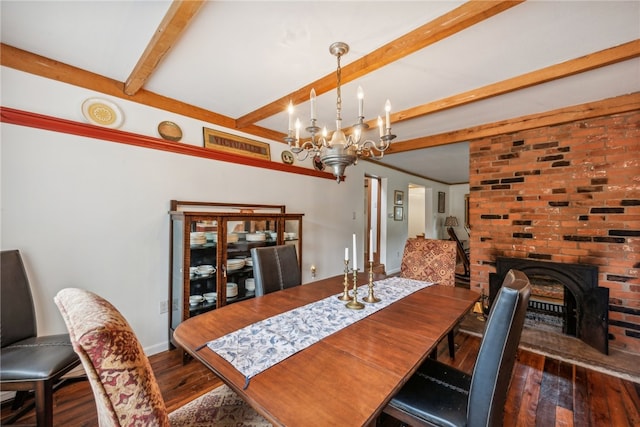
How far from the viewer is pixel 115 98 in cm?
205

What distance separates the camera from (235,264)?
2.44 metres

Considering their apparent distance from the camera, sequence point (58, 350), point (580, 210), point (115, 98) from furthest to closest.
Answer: point (580, 210)
point (115, 98)
point (58, 350)

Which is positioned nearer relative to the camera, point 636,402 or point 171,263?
point 636,402

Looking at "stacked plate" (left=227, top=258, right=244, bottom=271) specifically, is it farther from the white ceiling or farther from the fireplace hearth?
the fireplace hearth

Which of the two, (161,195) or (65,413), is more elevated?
(161,195)

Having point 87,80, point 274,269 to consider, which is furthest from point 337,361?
point 87,80

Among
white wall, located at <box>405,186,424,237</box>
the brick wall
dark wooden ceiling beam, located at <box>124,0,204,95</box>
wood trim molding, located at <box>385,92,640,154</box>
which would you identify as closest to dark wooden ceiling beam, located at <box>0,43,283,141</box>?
dark wooden ceiling beam, located at <box>124,0,204,95</box>

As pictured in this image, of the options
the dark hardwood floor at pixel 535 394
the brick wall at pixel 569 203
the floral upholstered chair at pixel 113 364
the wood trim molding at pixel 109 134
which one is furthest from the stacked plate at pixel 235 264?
the brick wall at pixel 569 203

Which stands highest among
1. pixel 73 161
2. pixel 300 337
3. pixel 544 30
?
pixel 544 30

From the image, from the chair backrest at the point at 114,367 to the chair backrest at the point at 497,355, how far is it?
1.01m

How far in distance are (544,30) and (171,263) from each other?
10.2 feet

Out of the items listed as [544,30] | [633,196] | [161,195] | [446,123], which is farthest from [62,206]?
[633,196]

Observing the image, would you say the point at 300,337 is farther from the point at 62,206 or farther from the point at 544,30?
the point at 544,30

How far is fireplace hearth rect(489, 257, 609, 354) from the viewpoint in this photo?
2.31 meters
